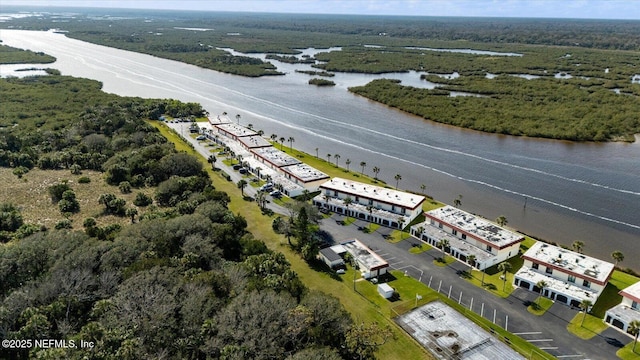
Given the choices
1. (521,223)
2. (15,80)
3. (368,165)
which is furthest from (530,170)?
(15,80)

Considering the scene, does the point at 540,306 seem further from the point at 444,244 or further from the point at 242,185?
the point at 242,185

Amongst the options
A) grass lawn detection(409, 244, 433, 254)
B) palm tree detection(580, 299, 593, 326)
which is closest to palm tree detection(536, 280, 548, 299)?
palm tree detection(580, 299, 593, 326)

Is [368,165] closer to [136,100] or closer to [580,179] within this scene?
[580,179]

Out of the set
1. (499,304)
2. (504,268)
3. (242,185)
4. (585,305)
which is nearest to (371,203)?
(242,185)

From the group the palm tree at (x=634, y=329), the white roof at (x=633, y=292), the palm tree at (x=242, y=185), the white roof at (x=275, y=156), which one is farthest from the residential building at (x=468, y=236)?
the white roof at (x=275, y=156)

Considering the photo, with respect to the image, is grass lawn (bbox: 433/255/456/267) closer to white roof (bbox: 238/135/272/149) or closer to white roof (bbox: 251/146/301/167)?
white roof (bbox: 251/146/301/167)

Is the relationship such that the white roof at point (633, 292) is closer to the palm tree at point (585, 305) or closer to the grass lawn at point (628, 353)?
the palm tree at point (585, 305)

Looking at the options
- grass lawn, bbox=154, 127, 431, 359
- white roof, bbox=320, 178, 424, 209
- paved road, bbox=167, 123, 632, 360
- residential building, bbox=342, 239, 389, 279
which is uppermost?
white roof, bbox=320, 178, 424, 209
